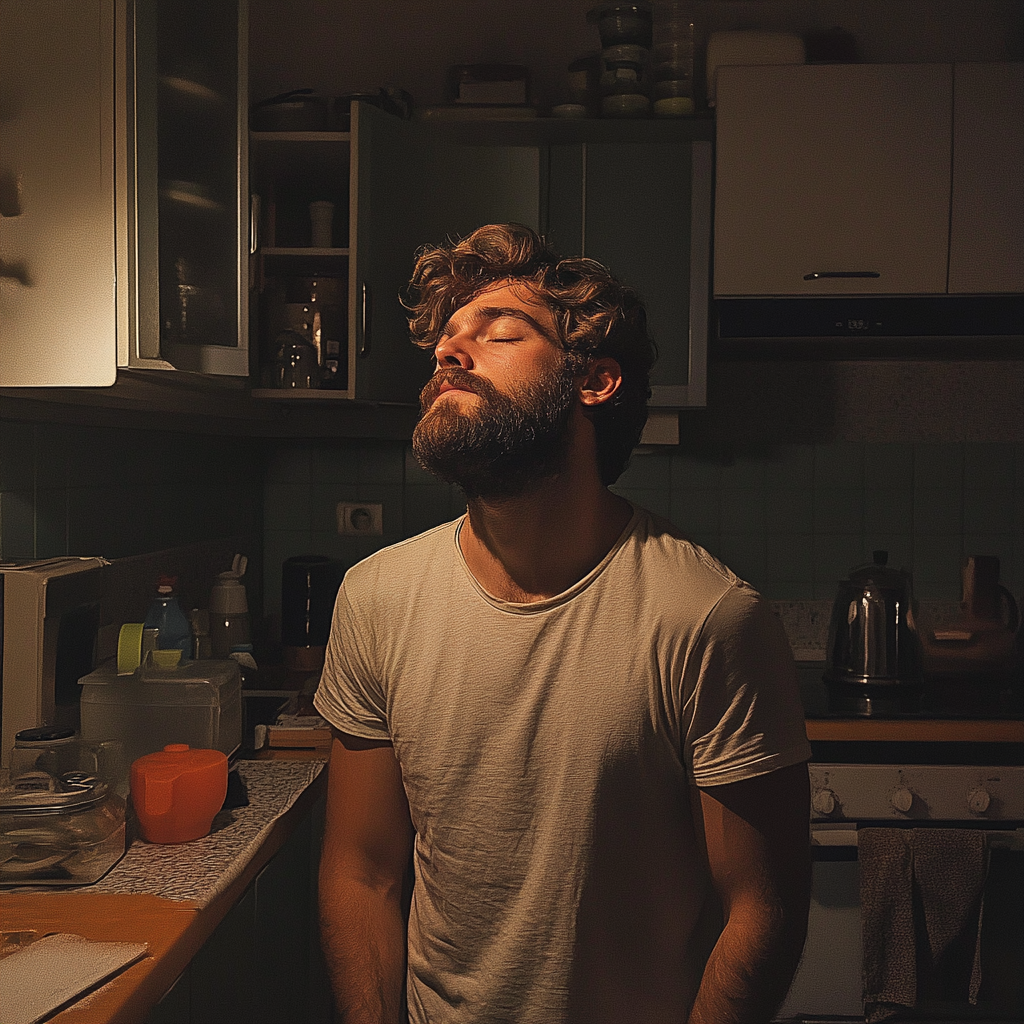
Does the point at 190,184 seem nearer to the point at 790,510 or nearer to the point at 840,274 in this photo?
the point at 840,274

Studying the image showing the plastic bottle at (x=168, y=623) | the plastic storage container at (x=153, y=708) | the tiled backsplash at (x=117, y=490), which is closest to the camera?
the plastic storage container at (x=153, y=708)

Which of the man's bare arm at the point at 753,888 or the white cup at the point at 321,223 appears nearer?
the man's bare arm at the point at 753,888

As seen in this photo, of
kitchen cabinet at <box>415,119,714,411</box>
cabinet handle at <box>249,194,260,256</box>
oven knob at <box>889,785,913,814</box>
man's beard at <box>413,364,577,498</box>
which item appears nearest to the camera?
man's beard at <box>413,364,577,498</box>

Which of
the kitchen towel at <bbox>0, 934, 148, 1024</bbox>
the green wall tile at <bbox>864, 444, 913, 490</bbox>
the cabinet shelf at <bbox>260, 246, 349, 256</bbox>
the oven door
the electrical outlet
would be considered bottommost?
the oven door

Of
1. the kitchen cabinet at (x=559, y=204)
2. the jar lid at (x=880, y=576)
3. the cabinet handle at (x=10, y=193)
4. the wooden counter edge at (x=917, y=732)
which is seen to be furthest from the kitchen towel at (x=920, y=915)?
the cabinet handle at (x=10, y=193)

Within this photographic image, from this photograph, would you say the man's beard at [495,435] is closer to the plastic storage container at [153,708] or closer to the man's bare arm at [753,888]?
the man's bare arm at [753,888]

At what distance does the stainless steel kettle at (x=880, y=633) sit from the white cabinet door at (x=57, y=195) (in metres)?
1.67

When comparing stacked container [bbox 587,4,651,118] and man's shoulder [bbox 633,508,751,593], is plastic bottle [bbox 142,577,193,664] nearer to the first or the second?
man's shoulder [bbox 633,508,751,593]

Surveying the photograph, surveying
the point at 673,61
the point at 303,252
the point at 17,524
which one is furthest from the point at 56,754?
the point at 673,61

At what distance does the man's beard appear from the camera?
1287mm

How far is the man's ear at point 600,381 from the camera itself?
1.39m

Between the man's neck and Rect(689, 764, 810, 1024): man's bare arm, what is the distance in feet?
0.99

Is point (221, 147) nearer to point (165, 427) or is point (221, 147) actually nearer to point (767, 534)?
point (165, 427)

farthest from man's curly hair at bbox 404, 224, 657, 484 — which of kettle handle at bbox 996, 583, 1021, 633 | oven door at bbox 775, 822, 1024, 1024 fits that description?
kettle handle at bbox 996, 583, 1021, 633
